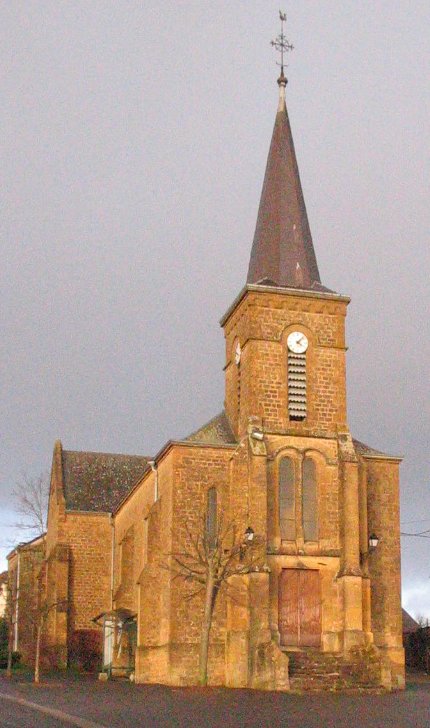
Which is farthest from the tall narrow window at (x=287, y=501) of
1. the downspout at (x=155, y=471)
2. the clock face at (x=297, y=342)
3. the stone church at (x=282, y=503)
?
the downspout at (x=155, y=471)

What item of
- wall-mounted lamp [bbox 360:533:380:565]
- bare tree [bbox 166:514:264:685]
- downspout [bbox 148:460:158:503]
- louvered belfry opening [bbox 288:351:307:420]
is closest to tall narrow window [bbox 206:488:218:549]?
bare tree [bbox 166:514:264:685]

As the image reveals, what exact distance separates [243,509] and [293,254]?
10440 millimetres

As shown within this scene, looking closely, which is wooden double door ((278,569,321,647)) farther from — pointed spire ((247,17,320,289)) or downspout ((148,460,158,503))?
pointed spire ((247,17,320,289))

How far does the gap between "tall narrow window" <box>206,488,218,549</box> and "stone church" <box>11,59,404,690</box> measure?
17 cm

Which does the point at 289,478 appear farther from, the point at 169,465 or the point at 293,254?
the point at 293,254

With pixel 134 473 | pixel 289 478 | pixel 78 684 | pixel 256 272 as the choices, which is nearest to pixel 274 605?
pixel 289 478

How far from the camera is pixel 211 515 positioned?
3556 cm

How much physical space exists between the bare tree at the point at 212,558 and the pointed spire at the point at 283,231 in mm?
9884

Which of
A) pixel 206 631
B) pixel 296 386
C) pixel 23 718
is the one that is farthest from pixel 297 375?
pixel 23 718

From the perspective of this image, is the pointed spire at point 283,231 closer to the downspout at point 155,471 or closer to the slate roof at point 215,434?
the slate roof at point 215,434

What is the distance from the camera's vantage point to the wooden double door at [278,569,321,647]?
113ft

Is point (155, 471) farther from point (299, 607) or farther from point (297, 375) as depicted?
point (299, 607)

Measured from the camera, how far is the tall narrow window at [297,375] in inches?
1451

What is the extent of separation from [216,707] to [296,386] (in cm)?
1516
